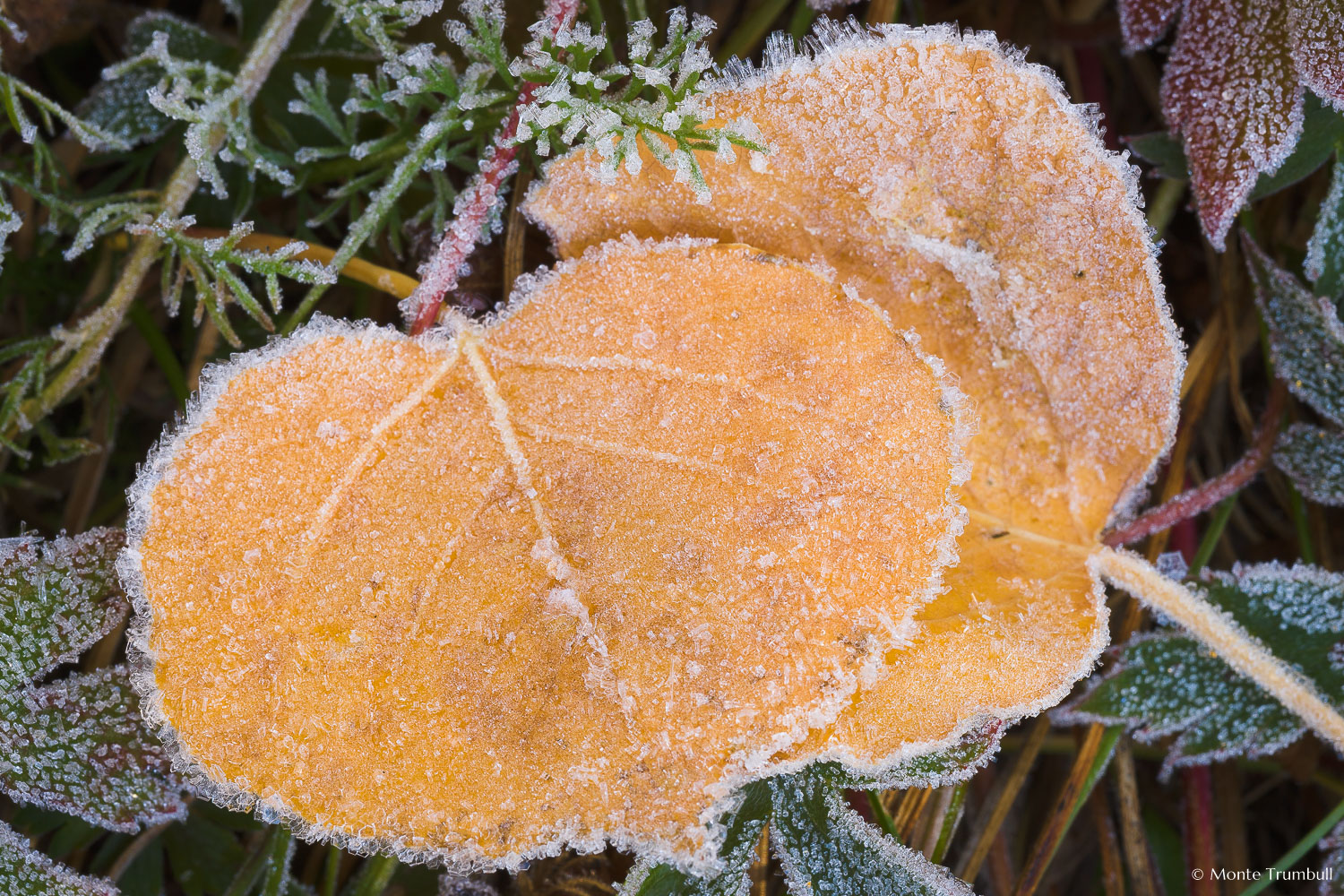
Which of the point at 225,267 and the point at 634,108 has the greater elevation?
the point at 634,108

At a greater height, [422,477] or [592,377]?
[592,377]

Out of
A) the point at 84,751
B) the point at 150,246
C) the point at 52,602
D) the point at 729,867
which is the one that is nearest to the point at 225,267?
the point at 150,246

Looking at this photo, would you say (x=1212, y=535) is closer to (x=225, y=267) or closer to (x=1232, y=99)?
(x=1232, y=99)

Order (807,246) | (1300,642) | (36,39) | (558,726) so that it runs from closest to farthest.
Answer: (558,726) → (807,246) → (1300,642) → (36,39)

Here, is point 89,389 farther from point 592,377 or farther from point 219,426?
point 592,377

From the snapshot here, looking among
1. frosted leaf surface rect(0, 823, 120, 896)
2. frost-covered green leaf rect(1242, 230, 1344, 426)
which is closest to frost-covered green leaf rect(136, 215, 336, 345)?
frosted leaf surface rect(0, 823, 120, 896)

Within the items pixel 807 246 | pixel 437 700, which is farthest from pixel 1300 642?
pixel 437 700

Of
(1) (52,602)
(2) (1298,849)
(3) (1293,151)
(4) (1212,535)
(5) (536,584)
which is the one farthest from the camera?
(4) (1212,535)
